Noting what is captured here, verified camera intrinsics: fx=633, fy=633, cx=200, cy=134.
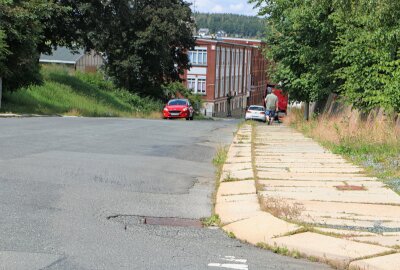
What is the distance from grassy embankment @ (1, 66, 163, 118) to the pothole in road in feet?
83.1

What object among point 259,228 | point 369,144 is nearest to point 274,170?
point 369,144

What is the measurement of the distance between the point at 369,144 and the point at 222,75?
72723 mm

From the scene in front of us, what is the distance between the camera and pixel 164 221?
7.46 meters

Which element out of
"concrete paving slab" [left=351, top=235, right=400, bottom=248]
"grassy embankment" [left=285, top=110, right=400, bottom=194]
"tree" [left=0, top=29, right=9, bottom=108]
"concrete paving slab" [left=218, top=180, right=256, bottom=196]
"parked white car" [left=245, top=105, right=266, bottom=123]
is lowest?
"parked white car" [left=245, top=105, right=266, bottom=123]

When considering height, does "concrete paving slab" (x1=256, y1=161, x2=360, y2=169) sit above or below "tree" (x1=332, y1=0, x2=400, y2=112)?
below

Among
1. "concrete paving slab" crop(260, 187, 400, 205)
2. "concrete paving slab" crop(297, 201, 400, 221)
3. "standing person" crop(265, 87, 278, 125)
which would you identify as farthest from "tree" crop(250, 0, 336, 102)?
"concrete paving slab" crop(297, 201, 400, 221)

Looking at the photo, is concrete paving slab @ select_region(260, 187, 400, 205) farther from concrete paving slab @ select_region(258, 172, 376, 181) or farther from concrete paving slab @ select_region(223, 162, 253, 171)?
concrete paving slab @ select_region(223, 162, 253, 171)

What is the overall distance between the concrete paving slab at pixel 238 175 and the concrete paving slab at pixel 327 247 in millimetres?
3957

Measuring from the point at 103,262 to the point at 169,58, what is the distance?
5121 centimetres

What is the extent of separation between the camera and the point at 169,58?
56.1 metres

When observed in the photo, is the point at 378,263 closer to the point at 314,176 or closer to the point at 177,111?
the point at 314,176

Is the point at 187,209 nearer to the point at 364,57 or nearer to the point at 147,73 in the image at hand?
the point at 364,57

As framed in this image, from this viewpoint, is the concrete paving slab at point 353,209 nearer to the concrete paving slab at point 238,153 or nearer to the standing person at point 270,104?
the concrete paving slab at point 238,153

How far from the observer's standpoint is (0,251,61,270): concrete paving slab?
17.3ft
